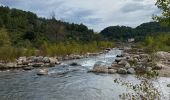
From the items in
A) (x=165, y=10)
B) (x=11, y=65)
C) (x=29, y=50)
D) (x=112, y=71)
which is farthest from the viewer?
(x=29, y=50)

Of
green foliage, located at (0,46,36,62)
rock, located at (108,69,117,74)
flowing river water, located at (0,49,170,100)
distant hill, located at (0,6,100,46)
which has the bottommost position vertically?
flowing river water, located at (0,49,170,100)

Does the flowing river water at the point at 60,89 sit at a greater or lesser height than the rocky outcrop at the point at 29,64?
lesser

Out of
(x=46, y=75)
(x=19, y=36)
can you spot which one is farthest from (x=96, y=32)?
(x=46, y=75)


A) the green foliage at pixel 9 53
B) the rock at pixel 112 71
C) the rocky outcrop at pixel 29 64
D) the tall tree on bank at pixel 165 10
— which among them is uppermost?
the tall tree on bank at pixel 165 10

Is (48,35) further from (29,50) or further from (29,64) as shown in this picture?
(29,64)

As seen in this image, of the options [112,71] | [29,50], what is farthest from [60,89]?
[29,50]

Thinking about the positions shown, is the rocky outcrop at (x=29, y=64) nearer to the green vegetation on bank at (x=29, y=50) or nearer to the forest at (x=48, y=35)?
the green vegetation on bank at (x=29, y=50)

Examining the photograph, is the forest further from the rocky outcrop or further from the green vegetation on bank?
the rocky outcrop

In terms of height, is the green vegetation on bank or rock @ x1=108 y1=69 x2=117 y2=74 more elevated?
the green vegetation on bank

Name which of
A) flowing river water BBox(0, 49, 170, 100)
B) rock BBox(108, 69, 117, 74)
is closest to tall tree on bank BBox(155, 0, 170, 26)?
flowing river water BBox(0, 49, 170, 100)

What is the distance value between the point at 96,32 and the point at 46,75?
111 m

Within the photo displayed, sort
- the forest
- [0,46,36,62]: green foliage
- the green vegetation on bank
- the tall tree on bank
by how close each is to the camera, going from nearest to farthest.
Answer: the tall tree on bank → [0,46,36,62]: green foliage → the green vegetation on bank → the forest

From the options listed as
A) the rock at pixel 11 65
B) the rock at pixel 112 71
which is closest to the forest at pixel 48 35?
the rock at pixel 11 65

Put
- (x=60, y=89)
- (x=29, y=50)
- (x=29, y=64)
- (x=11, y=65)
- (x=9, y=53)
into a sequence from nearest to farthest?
(x=60, y=89) < (x=11, y=65) < (x=29, y=64) < (x=9, y=53) < (x=29, y=50)
